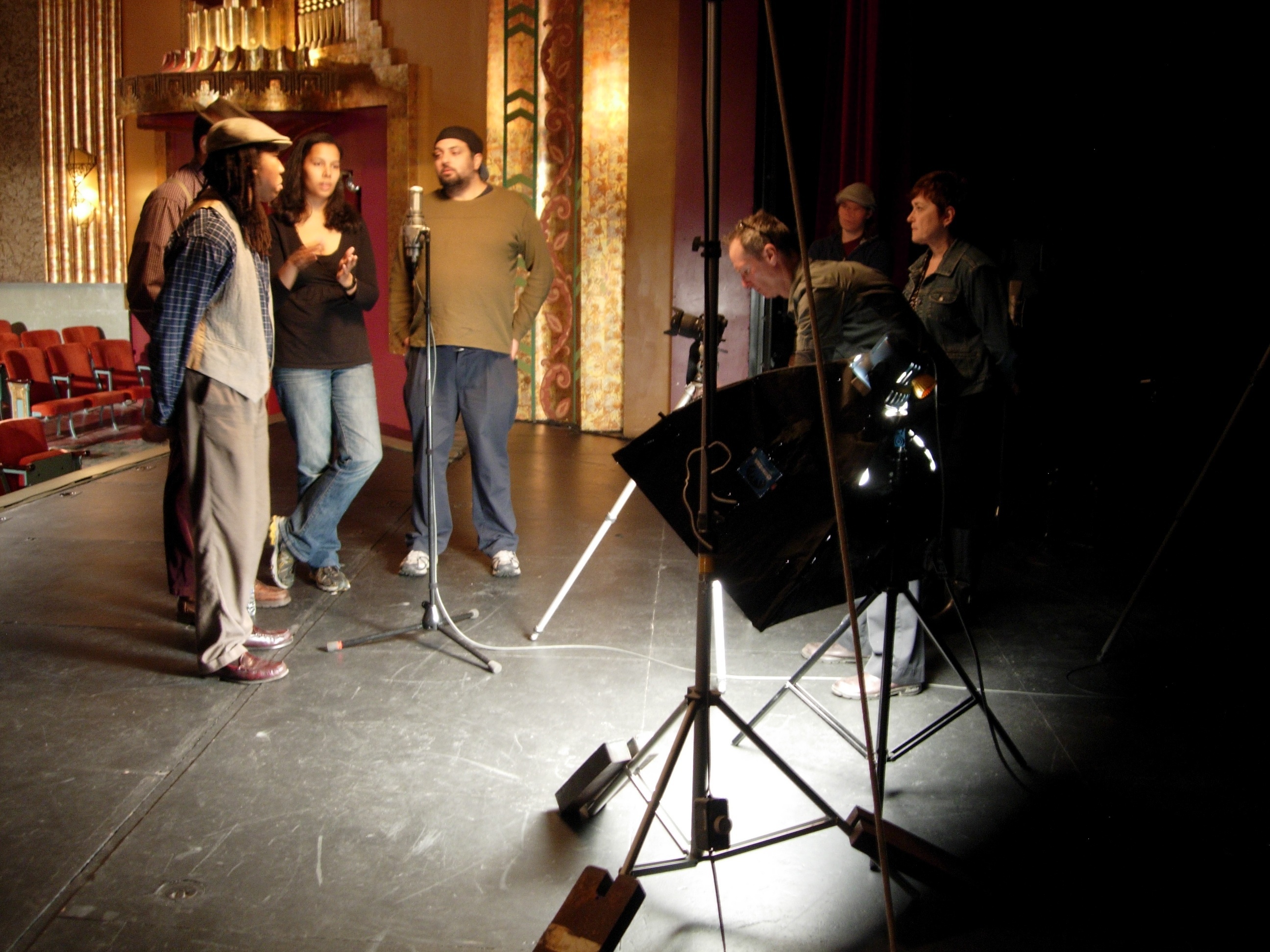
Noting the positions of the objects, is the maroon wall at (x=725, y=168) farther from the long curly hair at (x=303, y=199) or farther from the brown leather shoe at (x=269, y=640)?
the brown leather shoe at (x=269, y=640)

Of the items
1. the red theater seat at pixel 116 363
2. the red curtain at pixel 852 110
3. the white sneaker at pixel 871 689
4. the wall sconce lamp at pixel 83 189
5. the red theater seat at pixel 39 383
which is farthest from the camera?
the wall sconce lamp at pixel 83 189

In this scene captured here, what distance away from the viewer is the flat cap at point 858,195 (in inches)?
176

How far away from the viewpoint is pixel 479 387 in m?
3.79

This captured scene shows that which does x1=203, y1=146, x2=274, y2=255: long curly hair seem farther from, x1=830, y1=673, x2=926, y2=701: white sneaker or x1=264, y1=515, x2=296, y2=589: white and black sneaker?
x1=830, y1=673, x2=926, y2=701: white sneaker

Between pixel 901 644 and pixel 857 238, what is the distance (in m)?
2.32

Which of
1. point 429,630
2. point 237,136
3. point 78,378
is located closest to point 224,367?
point 237,136

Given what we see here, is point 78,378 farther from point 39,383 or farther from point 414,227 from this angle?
point 414,227

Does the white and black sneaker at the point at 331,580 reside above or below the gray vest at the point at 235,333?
below

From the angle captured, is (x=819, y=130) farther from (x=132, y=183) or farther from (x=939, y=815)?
(x=132, y=183)

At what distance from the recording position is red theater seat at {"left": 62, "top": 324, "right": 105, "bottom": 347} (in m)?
10.2

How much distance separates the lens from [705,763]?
74.3 inches

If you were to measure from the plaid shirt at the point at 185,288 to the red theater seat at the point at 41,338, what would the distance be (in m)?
7.67

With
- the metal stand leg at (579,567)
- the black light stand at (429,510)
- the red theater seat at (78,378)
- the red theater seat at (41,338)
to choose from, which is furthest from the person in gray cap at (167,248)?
the red theater seat at (41,338)

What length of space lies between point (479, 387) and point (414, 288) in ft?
1.42
